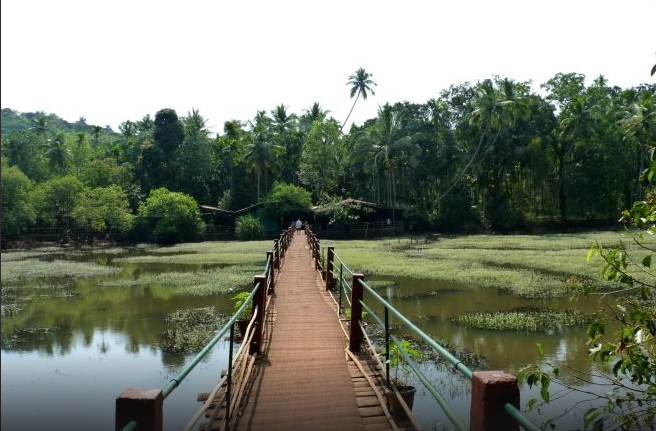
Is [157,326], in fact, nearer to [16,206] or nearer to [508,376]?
[508,376]

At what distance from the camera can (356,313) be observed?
23.1ft

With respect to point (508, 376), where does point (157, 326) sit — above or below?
below

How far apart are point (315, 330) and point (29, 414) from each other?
210 inches

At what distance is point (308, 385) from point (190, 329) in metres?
9.08

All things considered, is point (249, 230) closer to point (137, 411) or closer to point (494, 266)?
point (494, 266)

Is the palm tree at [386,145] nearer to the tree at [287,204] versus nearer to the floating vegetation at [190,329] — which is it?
the tree at [287,204]

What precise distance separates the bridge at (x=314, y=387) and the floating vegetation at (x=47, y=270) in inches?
821

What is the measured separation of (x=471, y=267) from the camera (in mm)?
25047

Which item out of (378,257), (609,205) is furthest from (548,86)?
(378,257)

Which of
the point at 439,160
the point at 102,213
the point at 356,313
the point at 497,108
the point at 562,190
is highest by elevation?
the point at 497,108

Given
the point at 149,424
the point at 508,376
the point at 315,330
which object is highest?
the point at 508,376

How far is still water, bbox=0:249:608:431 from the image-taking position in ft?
29.7

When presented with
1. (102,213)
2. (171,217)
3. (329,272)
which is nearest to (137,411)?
(329,272)

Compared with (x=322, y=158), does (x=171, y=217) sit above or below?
below
